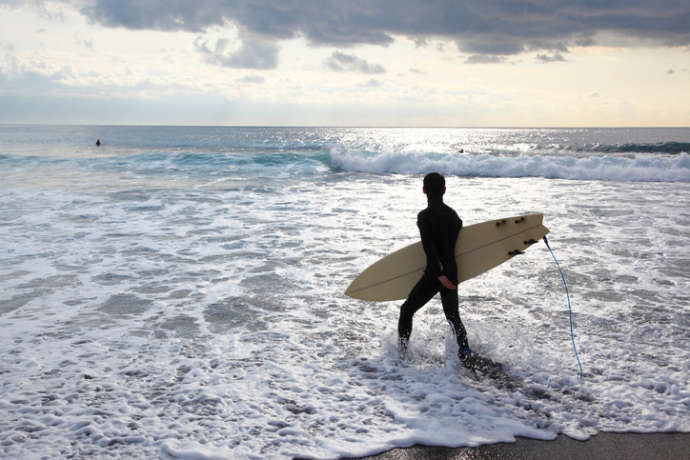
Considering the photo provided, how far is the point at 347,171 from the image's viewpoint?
25.4 meters

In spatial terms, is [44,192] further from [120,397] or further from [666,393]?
[666,393]

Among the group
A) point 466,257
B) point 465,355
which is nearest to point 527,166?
point 466,257

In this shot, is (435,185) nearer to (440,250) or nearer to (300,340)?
(440,250)

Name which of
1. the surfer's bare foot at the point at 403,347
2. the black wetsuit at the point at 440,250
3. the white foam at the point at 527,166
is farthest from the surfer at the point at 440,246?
the white foam at the point at 527,166

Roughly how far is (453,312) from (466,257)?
0.76 m

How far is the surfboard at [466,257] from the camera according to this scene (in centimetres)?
438

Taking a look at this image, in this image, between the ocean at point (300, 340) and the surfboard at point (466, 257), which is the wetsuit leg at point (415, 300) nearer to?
the ocean at point (300, 340)

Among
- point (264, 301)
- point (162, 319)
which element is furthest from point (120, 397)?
point (264, 301)

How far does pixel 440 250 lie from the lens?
12.2 ft

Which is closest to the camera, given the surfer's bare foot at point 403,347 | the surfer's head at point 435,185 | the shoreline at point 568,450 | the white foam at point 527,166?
the shoreline at point 568,450

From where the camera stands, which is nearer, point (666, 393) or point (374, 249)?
point (666, 393)

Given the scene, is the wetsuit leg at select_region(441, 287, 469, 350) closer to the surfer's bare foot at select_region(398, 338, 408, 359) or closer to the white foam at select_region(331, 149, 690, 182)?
the surfer's bare foot at select_region(398, 338, 408, 359)

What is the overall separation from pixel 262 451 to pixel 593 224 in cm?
929

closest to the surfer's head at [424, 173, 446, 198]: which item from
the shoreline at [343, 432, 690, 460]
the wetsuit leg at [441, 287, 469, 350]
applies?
the wetsuit leg at [441, 287, 469, 350]
